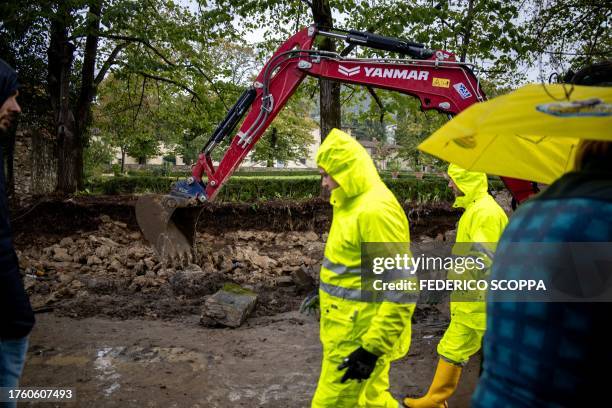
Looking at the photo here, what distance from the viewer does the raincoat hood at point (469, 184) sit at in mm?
4059

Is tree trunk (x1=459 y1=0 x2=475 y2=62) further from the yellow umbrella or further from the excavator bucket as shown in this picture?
the yellow umbrella

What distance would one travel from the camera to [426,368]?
16.4 feet

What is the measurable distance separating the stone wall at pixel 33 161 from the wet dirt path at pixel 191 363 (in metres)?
12.4

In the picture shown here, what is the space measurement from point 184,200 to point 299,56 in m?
2.76

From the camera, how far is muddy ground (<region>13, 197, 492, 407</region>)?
458 centimetres

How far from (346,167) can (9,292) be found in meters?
1.83

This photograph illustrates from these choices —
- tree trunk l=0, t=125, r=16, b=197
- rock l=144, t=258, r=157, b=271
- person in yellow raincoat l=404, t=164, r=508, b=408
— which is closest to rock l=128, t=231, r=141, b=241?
rock l=144, t=258, r=157, b=271

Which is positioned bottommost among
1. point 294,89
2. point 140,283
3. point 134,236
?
point 140,283

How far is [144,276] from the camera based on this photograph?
8305mm

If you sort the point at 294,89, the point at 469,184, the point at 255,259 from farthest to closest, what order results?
the point at 255,259 → the point at 294,89 → the point at 469,184

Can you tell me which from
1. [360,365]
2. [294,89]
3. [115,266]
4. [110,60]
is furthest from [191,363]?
[110,60]

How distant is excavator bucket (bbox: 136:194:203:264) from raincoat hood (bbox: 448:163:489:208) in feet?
14.7

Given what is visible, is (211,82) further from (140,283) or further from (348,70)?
(348,70)

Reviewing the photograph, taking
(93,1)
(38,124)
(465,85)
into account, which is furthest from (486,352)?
(38,124)
